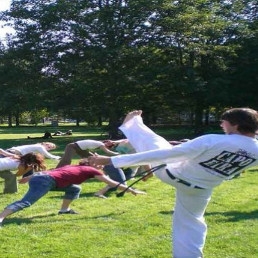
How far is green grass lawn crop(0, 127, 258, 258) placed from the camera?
6.20 meters

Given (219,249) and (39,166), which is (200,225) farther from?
(39,166)

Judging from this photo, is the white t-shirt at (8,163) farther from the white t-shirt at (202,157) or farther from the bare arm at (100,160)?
the bare arm at (100,160)

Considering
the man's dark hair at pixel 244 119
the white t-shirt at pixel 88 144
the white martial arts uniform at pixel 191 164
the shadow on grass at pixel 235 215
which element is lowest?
the shadow on grass at pixel 235 215

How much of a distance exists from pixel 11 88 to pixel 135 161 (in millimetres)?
30573

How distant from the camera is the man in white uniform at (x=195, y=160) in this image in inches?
160

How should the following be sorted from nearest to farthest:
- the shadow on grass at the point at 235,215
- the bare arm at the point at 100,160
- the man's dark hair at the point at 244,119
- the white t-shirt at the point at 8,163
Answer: the bare arm at the point at 100,160, the man's dark hair at the point at 244,119, the shadow on grass at the point at 235,215, the white t-shirt at the point at 8,163

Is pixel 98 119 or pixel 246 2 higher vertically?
pixel 246 2

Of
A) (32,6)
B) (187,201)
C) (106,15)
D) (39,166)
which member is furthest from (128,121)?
(32,6)

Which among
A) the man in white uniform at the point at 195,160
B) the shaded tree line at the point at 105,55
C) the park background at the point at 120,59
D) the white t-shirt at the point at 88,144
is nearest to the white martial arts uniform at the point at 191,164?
the man in white uniform at the point at 195,160

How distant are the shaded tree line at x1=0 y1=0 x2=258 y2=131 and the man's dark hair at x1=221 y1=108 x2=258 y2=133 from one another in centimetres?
2797

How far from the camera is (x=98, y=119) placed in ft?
119

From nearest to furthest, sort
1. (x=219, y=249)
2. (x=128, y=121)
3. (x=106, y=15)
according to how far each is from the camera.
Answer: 1. (x=128, y=121)
2. (x=219, y=249)
3. (x=106, y=15)

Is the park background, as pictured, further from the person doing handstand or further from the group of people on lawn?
A: the group of people on lawn

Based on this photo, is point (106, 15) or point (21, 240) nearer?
point (21, 240)
